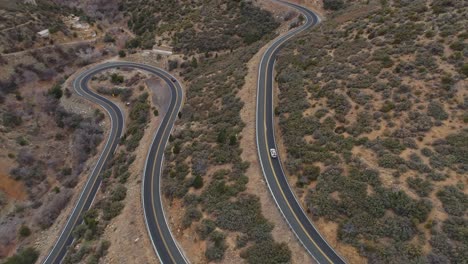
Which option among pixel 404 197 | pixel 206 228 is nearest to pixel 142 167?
pixel 206 228

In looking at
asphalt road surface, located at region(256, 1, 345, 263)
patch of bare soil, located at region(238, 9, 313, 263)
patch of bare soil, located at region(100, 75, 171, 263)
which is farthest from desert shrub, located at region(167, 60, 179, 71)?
patch of bare soil, located at region(100, 75, 171, 263)

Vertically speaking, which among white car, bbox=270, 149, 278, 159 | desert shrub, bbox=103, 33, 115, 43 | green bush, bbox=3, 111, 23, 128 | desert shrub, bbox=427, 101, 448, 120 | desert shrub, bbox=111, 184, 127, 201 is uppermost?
Result: desert shrub, bbox=103, 33, 115, 43

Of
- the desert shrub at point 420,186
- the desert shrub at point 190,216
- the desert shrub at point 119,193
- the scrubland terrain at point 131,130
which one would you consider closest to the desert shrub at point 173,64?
the scrubland terrain at point 131,130

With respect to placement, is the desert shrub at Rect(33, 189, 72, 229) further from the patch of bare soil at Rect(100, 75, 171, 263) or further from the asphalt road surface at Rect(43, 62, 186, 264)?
the patch of bare soil at Rect(100, 75, 171, 263)

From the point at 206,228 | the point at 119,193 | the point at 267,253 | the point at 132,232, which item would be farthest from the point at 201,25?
the point at 267,253

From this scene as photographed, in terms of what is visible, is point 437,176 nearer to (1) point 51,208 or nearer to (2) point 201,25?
(1) point 51,208

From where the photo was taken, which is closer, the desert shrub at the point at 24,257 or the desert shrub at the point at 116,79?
the desert shrub at the point at 24,257

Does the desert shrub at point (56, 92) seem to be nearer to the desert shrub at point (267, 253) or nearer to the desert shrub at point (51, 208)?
the desert shrub at point (51, 208)

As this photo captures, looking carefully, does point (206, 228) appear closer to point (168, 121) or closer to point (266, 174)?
point (266, 174)
